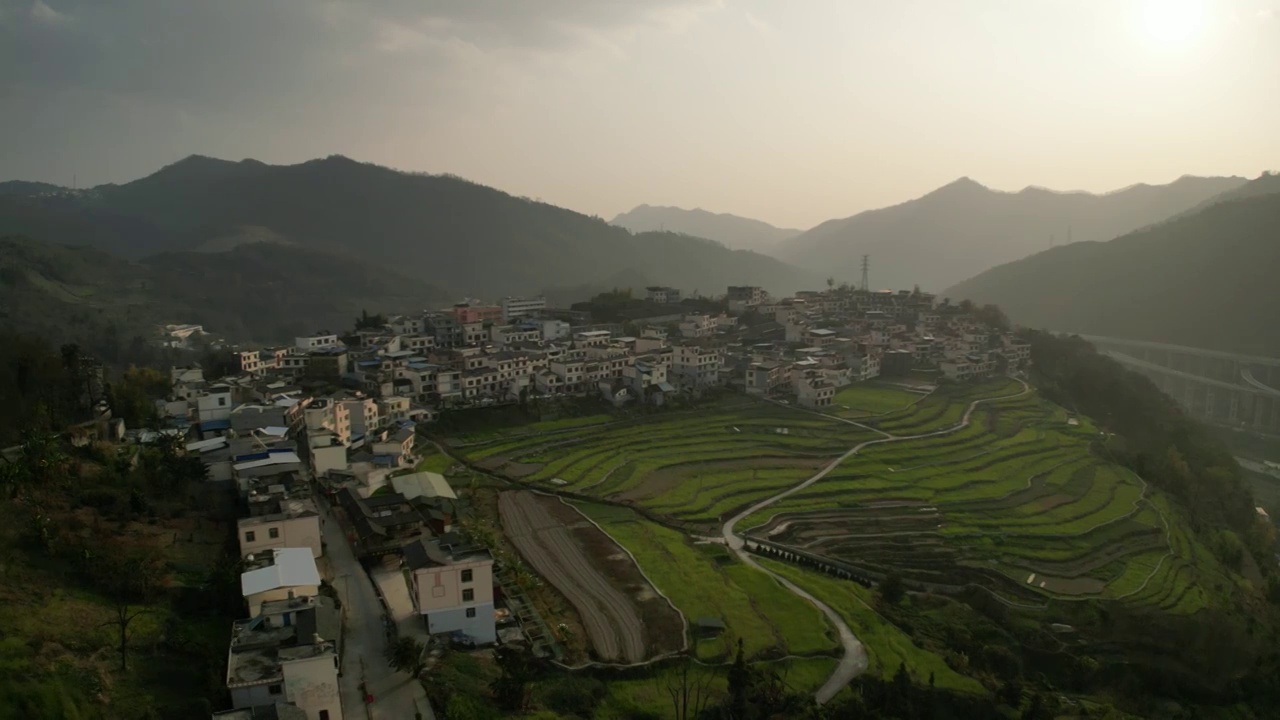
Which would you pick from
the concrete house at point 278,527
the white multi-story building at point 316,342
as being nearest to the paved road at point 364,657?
the concrete house at point 278,527

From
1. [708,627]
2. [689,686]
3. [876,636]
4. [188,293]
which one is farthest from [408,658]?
[188,293]

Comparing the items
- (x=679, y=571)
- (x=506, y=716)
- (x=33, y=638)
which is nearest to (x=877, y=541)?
(x=679, y=571)

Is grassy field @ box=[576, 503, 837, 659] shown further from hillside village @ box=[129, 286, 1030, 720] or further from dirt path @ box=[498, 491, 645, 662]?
hillside village @ box=[129, 286, 1030, 720]

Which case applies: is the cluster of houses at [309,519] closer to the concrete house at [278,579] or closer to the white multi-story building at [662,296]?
the concrete house at [278,579]

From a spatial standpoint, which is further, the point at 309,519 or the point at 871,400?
the point at 871,400

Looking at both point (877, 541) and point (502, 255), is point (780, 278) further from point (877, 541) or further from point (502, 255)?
point (877, 541)

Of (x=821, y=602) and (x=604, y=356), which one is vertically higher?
(x=604, y=356)

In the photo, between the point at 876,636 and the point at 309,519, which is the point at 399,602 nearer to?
the point at 309,519

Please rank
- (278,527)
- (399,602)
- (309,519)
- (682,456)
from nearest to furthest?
(399,602)
(278,527)
(309,519)
(682,456)
